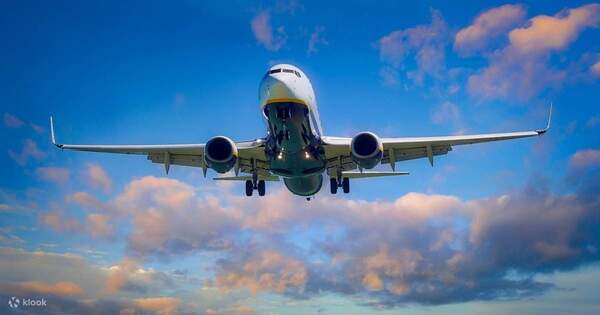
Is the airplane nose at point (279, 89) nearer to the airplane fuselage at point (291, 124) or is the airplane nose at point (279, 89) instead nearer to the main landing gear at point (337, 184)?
the airplane fuselage at point (291, 124)

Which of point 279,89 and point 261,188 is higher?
point 279,89

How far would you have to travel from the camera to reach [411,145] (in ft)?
98.8

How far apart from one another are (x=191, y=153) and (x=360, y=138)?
392 inches

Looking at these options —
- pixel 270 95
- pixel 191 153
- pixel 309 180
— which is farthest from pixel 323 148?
pixel 191 153

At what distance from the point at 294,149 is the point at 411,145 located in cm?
655

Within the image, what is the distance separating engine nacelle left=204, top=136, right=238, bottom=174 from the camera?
26.9 meters

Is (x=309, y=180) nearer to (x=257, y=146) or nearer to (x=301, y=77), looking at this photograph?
(x=257, y=146)

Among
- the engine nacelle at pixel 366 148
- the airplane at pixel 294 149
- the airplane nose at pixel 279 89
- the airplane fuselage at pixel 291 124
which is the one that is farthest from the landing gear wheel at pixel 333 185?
Result: the airplane nose at pixel 279 89

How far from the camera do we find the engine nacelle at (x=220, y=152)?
1058 inches

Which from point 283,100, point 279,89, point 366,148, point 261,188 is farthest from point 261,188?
point 279,89

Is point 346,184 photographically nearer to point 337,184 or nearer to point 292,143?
point 337,184

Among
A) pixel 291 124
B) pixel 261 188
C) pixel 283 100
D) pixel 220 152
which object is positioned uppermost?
pixel 283 100

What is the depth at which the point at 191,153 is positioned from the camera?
31859 mm

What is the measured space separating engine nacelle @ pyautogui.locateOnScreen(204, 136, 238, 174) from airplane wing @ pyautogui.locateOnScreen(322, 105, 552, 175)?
494 cm
